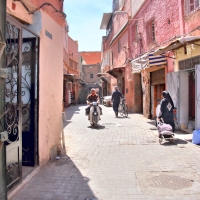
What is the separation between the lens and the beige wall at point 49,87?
514 cm

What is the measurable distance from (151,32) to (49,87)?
30.5 ft

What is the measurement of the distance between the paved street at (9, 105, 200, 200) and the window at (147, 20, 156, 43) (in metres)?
7.06

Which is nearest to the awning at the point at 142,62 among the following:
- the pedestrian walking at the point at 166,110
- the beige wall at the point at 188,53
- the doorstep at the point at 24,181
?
the beige wall at the point at 188,53

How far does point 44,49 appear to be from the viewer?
5.22 m

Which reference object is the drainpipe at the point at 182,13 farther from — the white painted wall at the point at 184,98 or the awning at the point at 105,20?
the awning at the point at 105,20

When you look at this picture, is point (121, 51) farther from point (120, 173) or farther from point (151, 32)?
point (120, 173)

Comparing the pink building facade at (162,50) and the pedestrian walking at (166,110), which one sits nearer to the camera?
the pedestrian walking at (166,110)

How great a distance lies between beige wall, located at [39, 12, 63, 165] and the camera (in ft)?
16.9

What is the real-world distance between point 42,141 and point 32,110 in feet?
2.34

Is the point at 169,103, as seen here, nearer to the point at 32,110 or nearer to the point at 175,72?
the point at 175,72

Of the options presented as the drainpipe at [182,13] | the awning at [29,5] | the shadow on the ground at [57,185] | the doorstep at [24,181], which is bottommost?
the shadow on the ground at [57,185]

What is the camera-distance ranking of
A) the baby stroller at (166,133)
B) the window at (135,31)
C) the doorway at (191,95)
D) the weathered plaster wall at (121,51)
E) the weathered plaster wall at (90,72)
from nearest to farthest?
the baby stroller at (166,133), the doorway at (191,95), the window at (135,31), the weathered plaster wall at (121,51), the weathered plaster wall at (90,72)

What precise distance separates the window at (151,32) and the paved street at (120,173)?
706 cm

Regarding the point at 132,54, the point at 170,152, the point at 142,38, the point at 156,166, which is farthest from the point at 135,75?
the point at 156,166
